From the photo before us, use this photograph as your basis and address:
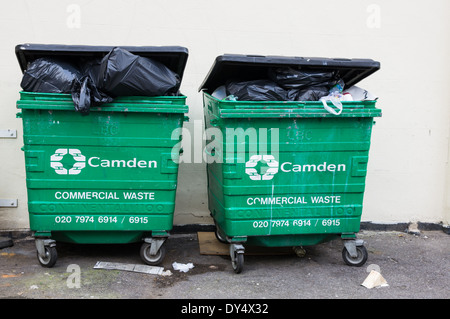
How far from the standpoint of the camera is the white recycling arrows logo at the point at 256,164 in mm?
3760

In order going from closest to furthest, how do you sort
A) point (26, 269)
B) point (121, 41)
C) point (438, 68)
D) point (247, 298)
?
1. point (247, 298)
2. point (26, 269)
3. point (121, 41)
4. point (438, 68)

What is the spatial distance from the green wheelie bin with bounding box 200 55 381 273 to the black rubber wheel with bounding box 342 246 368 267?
0.17 metres

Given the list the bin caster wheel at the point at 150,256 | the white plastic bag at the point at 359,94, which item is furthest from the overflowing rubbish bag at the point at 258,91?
the bin caster wheel at the point at 150,256

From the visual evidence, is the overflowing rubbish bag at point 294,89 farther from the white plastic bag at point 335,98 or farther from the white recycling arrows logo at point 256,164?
the white recycling arrows logo at point 256,164

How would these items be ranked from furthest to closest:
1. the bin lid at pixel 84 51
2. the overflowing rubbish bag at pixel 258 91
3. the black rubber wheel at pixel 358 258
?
1. the black rubber wheel at pixel 358 258
2. the overflowing rubbish bag at pixel 258 91
3. the bin lid at pixel 84 51

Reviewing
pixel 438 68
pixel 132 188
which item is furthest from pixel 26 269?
pixel 438 68

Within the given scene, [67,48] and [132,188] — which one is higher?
[67,48]

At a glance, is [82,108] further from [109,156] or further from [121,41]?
[121,41]

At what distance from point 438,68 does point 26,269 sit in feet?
→ 14.4

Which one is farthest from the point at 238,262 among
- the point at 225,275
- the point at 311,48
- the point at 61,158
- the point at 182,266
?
the point at 311,48

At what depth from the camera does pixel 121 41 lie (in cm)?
477

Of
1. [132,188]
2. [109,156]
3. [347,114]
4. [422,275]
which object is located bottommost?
[422,275]

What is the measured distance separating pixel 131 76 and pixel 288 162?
135 cm

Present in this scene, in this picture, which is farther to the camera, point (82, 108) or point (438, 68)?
point (438, 68)
